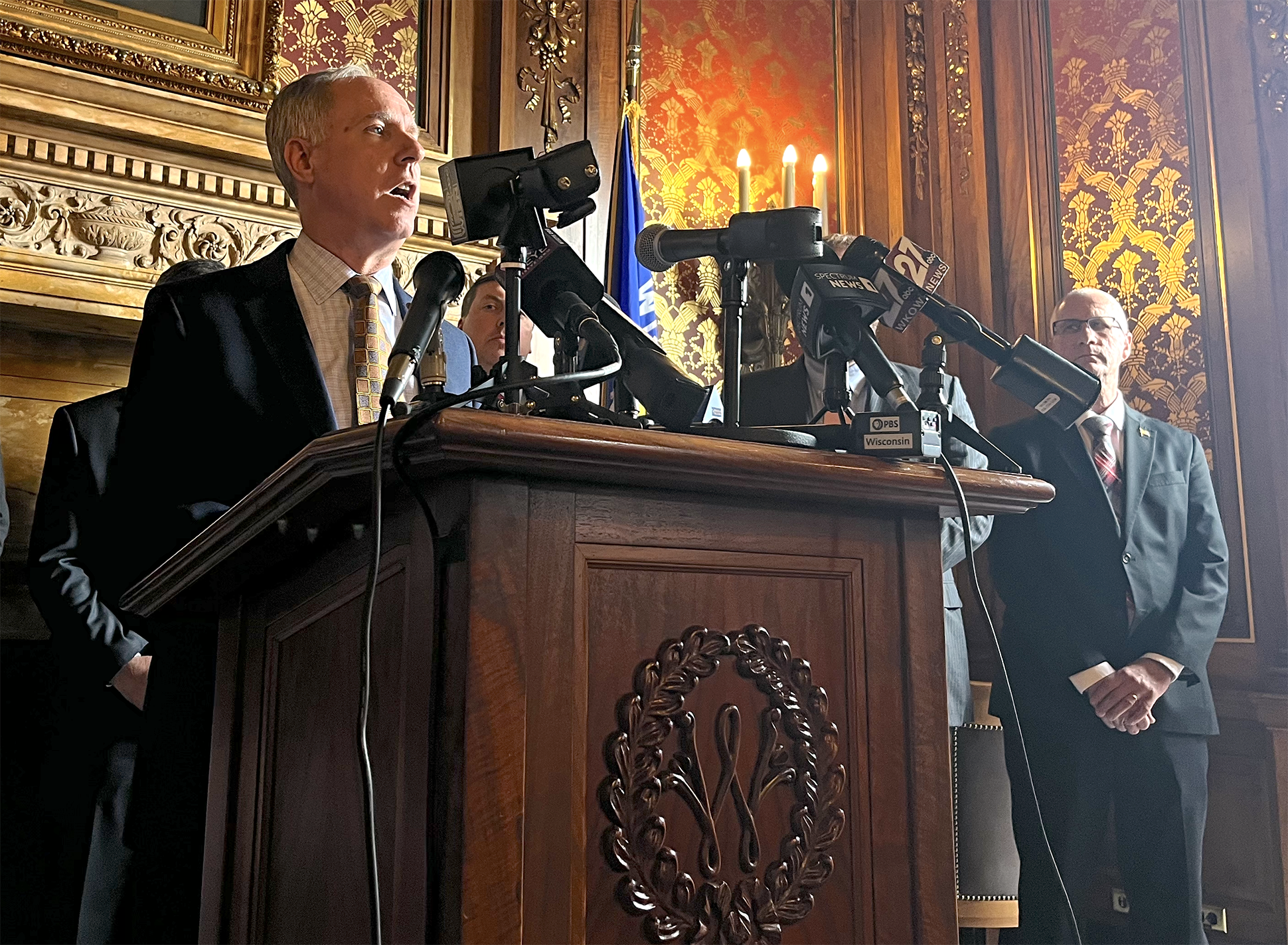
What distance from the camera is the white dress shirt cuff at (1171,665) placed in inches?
106

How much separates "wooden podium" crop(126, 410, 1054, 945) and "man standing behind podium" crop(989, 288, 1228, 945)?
6.20 ft

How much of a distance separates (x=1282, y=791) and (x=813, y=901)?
2.69 metres

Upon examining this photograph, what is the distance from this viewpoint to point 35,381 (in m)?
2.67

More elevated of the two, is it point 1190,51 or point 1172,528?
point 1190,51

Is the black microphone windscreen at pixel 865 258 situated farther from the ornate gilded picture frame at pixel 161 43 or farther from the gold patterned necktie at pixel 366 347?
the ornate gilded picture frame at pixel 161 43

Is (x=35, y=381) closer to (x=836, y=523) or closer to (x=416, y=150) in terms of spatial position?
(x=416, y=150)

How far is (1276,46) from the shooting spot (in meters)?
3.30

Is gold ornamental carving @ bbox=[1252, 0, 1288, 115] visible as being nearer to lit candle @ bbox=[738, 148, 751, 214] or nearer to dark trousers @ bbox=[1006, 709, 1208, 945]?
lit candle @ bbox=[738, 148, 751, 214]

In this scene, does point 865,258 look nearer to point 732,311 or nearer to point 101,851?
point 732,311

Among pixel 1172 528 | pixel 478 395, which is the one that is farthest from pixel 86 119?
pixel 1172 528

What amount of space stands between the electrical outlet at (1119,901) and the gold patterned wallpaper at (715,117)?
1.98 meters

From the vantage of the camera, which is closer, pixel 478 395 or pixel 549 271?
pixel 478 395

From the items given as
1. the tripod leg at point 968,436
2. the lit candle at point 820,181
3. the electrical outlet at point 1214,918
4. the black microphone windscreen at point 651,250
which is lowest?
the electrical outlet at point 1214,918

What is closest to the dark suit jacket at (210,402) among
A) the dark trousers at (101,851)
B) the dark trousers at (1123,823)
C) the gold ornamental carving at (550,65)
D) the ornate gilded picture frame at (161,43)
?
the dark trousers at (101,851)
